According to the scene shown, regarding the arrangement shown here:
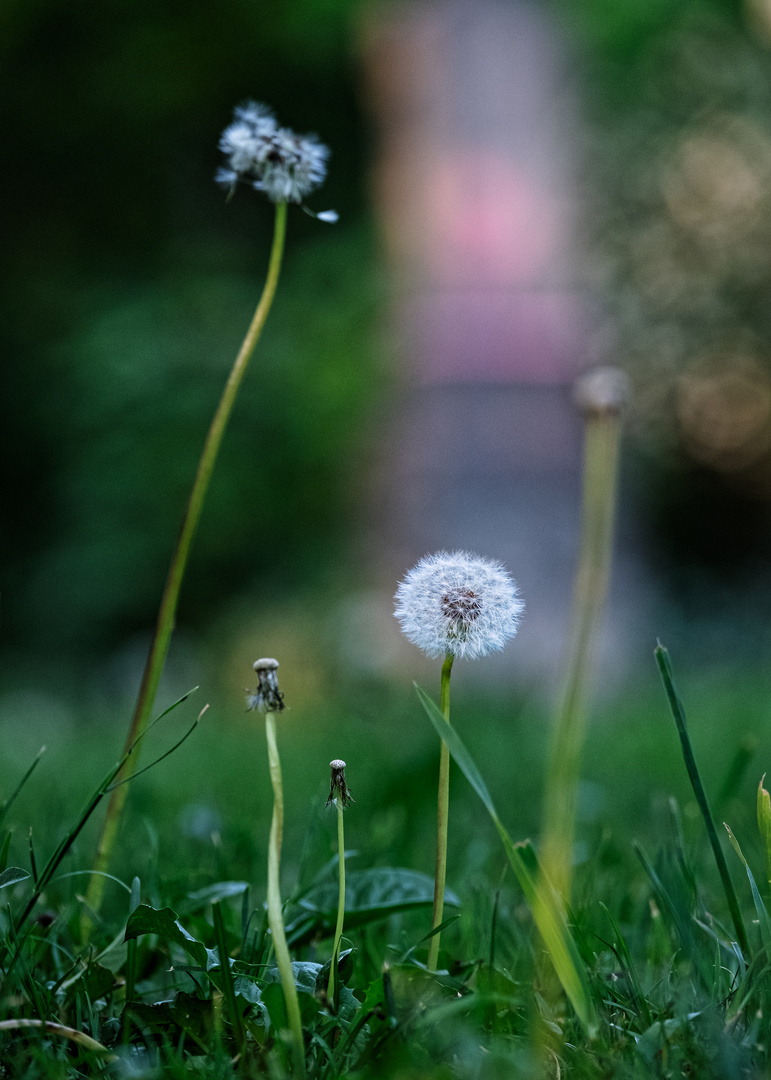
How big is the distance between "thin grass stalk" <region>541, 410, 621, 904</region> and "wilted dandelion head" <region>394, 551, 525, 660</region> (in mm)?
68

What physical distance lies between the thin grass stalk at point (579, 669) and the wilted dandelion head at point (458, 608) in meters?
0.07

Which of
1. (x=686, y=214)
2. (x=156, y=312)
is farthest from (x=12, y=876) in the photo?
(x=156, y=312)

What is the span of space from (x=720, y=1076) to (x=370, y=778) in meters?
1.56

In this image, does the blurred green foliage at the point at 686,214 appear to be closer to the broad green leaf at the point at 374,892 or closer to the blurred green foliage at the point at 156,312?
the blurred green foliage at the point at 156,312

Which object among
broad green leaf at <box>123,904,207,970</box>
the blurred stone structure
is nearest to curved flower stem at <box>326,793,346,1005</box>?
broad green leaf at <box>123,904,207,970</box>

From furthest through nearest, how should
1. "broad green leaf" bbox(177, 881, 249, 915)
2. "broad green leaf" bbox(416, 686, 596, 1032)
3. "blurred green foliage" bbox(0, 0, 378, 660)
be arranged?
"blurred green foliage" bbox(0, 0, 378, 660) → "broad green leaf" bbox(177, 881, 249, 915) → "broad green leaf" bbox(416, 686, 596, 1032)

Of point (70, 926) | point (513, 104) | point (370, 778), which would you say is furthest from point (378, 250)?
point (70, 926)

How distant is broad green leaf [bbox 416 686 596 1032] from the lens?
24.4 inches

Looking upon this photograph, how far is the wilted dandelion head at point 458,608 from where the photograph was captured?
2.29ft

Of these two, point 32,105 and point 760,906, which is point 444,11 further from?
point 760,906

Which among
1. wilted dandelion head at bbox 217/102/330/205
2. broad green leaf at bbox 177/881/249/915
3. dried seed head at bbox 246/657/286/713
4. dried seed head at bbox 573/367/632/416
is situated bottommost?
broad green leaf at bbox 177/881/249/915

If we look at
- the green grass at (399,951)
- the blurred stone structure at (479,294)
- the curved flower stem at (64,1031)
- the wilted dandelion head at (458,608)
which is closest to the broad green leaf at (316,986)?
the green grass at (399,951)

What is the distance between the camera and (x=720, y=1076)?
628mm

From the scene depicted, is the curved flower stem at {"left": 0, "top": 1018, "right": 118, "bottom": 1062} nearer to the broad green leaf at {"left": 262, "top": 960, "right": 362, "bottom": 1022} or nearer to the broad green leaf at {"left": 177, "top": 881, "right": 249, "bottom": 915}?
the broad green leaf at {"left": 262, "top": 960, "right": 362, "bottom": 1022}
